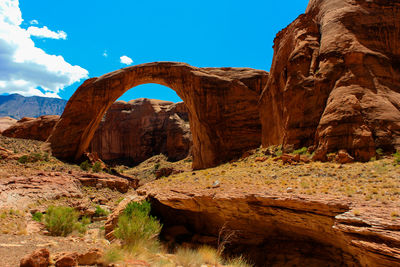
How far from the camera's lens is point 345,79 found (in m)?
10.5

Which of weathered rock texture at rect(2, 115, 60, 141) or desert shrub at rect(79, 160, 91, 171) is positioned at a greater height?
weathered rock texture at rect(2, 115, 60, 141)

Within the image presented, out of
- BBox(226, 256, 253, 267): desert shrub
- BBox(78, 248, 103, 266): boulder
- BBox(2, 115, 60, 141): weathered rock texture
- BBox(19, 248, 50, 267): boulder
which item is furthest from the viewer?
BBox(2, 115, 60, 141): weathered rock texture

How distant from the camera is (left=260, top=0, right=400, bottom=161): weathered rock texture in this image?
9398 millimetres

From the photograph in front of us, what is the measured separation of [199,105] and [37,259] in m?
19.0

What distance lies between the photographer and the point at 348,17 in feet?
38.4

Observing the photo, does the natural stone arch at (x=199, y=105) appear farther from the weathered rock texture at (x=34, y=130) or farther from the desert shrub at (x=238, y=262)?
the desert shrub at (x=238, y=262)

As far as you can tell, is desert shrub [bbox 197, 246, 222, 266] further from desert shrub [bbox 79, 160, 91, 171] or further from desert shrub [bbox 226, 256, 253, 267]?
desert shrub [bbox 79, 160, 91, 171]

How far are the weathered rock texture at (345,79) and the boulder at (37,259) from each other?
360 inches

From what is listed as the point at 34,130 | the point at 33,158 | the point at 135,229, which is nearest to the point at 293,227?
the point at 135,229

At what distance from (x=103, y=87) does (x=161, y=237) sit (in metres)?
18.4

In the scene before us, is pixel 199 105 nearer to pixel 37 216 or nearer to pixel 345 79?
pixel 345 79

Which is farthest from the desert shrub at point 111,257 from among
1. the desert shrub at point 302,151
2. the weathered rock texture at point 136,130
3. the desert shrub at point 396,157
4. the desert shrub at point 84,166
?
the weathered rock texture at point 136,130

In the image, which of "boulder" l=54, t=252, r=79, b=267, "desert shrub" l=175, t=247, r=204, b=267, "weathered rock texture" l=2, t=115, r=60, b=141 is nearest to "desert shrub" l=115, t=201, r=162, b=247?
"desert shrub" l=175, t=247, r=204, b=267

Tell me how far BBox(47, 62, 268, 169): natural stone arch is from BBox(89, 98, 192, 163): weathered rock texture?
17.4 m
